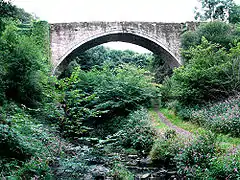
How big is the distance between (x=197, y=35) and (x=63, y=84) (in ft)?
45.5

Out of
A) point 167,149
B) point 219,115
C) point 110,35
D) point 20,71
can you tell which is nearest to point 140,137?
point 167,149

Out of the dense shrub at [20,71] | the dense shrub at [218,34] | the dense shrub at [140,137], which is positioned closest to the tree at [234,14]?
the dense shrub at [218,34]

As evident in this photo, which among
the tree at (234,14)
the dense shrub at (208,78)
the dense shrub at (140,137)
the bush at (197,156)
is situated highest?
the tree at (234,14)

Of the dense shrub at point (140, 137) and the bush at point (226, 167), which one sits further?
the dense shrub at point (140, 137)

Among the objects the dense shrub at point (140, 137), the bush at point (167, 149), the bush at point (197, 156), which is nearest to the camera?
the bush at point (197, 156)

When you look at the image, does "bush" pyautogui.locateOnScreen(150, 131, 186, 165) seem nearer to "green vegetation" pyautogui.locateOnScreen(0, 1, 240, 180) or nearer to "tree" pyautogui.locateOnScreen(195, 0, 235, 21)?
"green vegetation" pyautogui.locateOnScreen(0, 1, 240, 180)

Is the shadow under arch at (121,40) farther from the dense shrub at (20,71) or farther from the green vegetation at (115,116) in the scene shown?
the dense shrub at (20,71)

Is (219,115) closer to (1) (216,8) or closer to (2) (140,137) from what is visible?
(2) (140,137)

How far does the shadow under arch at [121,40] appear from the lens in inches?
717

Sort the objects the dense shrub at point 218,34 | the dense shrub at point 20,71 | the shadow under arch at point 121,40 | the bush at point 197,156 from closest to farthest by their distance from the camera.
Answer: the bush at point 197,156 < the dense shrub at point 20,71 < the dense shrub at point 218,34 < the shadow under arch at point 121,40

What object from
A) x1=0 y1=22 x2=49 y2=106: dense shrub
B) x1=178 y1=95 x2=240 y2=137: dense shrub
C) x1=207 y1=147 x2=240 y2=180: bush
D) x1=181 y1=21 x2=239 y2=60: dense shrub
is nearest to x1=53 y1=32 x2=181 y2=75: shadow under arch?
x1=181 y1=21 x2=239 y2=60: dense shrub

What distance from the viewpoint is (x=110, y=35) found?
738 inches

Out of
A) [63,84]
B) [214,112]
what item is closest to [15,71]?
[63,84]

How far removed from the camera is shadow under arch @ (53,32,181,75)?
1820 centimetres
